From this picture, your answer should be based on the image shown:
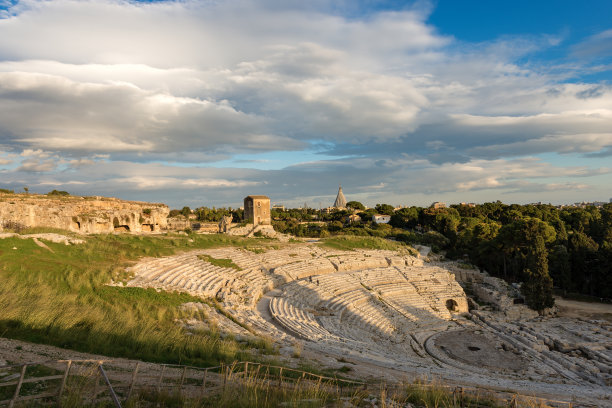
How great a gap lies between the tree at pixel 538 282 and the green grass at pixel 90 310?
24.9m

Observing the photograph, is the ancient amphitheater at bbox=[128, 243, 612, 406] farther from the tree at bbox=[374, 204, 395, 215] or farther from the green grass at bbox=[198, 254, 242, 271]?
the tree at bbox=[374, 204, 395, 215]

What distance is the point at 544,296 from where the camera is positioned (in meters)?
26.5

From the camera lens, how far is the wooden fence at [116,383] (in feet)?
15.6

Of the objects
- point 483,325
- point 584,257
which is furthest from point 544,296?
point 584,257

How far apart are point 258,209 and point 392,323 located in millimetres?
37848

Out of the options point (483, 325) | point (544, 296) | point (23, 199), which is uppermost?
point (23, 199)

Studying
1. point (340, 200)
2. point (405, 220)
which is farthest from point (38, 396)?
point (340, 200)

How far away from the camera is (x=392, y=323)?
22.1 m

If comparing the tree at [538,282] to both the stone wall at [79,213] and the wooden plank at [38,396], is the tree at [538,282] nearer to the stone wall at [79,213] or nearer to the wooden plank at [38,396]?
the wooden plank at [38,396]

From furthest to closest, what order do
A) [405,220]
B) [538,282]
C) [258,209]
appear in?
[405,220] < [258,209] < [538,282]

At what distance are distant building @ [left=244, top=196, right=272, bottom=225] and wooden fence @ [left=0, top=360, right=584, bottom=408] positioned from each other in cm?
4916

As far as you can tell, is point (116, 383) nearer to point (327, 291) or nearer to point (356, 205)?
point (327, 291)

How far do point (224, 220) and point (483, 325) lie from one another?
118 feet

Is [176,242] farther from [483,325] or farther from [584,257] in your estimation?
[584,257]
